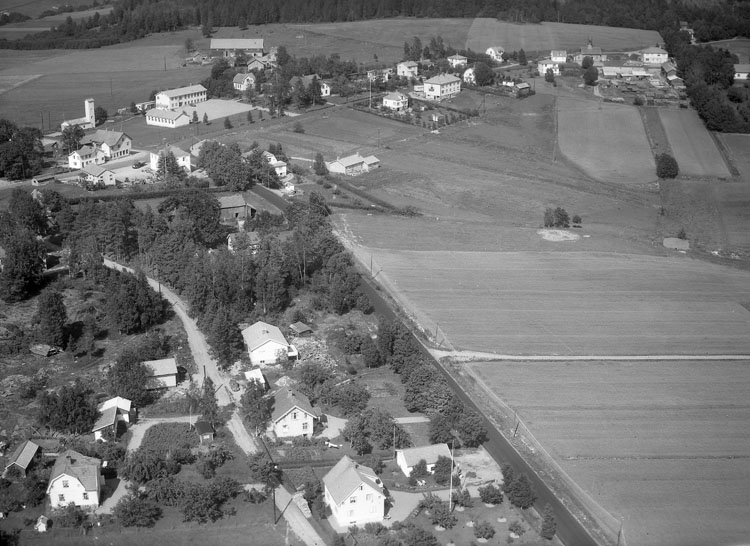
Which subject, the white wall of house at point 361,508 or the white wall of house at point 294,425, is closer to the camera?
the white wall of house at point 361,508

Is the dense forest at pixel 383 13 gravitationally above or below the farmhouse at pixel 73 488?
above

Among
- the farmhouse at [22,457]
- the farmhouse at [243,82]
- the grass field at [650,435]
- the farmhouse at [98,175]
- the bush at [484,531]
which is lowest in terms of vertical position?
the grass field at [650,435]

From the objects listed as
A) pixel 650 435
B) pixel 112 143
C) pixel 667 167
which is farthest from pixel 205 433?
pixel 667 167

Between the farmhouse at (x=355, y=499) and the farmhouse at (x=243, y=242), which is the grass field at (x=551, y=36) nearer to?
the farmhouse at (x=243, y=242)

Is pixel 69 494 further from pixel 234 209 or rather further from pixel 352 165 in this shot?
pixel 352 165

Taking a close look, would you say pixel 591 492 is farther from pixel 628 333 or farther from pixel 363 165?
pixel 363 165

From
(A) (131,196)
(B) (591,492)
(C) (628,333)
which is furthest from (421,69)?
(B) (591,492)

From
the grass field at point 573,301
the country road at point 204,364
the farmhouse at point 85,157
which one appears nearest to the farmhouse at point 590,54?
the farmhouse at point 85,157
